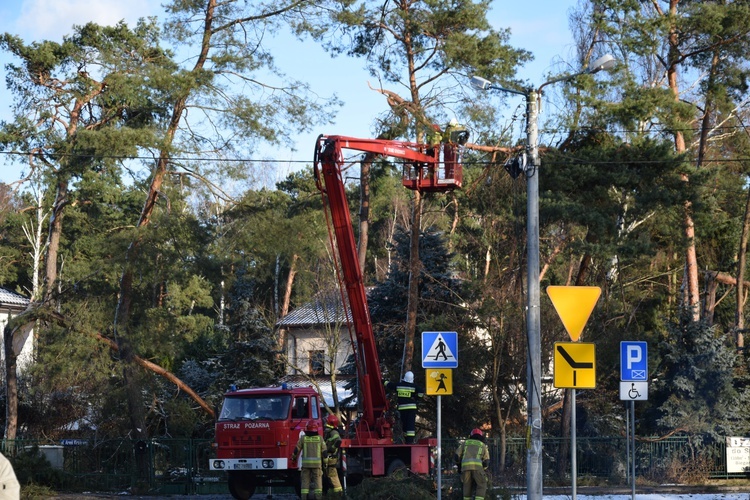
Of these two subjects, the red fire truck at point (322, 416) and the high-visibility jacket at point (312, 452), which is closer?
the high-visibility jacket at point (312, 452)

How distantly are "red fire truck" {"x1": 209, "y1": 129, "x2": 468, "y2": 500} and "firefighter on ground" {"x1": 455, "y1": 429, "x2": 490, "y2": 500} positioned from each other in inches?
124

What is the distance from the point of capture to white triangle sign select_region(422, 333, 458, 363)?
53.2 feet

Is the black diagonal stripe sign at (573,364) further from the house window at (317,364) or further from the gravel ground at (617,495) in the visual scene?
the house window at (317,364)

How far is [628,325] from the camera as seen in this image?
32.2m

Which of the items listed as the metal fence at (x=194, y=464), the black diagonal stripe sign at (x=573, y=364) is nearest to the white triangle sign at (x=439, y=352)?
the black diagonal stripe sign at (x=573, y=364)

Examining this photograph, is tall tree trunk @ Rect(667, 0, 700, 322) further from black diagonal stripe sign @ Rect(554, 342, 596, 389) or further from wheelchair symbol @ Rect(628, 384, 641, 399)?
black diagonal stripe sign @ Rect(554, 342, 596, 389)

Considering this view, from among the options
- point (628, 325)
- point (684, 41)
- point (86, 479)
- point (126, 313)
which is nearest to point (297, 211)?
point (126, 313)

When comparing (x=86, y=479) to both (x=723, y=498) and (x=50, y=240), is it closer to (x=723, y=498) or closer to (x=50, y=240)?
(x=50, y=240)

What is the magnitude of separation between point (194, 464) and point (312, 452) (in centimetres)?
813

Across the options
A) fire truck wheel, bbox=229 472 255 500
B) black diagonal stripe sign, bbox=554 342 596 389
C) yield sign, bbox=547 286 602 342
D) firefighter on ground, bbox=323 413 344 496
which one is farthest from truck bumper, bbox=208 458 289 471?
yield sign, bbox=547 286 602 342

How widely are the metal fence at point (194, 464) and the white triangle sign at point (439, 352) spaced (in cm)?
528

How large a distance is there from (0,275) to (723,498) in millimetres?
44260

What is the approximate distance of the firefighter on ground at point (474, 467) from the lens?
659 inches

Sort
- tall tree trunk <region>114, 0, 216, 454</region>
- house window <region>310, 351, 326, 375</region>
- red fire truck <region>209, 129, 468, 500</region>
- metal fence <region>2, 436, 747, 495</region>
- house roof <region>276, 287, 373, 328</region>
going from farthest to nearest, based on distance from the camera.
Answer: house window <region>310, 351, 326, 375</region> → house roof <region>276, 287, 373, 328</region> → tall tree trunk <region>114, 0, 216, 454</region> → metal fence <region>2, 436, 747, 495</region> → red fire truck <region>209, 129, 468, 500</region>
